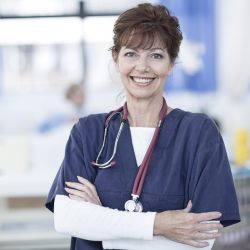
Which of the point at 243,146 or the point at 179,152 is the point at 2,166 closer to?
the point at 243,146

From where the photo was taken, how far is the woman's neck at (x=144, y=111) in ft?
4.63

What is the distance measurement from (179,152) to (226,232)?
128 centimetres

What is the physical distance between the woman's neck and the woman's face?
3cm

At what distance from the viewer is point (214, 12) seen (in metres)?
4.47

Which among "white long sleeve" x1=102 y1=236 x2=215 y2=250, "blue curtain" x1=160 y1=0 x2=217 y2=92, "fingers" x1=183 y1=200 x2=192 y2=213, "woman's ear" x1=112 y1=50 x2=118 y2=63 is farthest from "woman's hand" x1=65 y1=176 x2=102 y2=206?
"blue curtain" x1=160 y1=0 x2=217 y2=92

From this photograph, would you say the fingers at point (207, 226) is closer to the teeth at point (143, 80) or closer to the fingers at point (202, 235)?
the fingers at point (202, 235)

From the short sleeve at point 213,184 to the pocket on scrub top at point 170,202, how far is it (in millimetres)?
31

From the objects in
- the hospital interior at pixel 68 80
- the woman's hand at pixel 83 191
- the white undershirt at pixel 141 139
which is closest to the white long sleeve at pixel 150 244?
the woman's hand at pixel 83 191

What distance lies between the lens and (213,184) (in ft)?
4.29

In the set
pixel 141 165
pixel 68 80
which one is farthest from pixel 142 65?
pixel 68 80

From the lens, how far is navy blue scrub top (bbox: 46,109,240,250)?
1.31m

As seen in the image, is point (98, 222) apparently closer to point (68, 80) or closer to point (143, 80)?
point (143, 80)

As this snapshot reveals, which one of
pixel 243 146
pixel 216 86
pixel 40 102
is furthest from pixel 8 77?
pixel 243 146

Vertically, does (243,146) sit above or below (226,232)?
above
